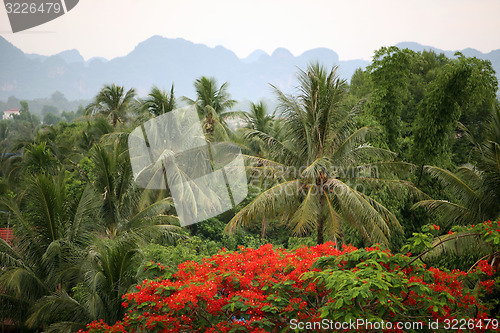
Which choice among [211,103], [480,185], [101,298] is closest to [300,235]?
[480,185]

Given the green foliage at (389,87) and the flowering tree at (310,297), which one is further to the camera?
the green foliage at (389,87)

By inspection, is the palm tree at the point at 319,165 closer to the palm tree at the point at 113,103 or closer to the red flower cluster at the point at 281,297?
the red flower cluster at the point at 281,297

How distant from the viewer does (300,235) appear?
12.9 meters

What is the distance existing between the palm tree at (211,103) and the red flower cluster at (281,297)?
45.9 feet

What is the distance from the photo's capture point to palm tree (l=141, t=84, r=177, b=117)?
1778 centimetres

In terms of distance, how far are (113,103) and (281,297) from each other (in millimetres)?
25220

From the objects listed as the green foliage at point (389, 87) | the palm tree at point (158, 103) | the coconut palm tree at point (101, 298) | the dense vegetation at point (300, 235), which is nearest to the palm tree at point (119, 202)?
the dense vegetation at point (300, 235)

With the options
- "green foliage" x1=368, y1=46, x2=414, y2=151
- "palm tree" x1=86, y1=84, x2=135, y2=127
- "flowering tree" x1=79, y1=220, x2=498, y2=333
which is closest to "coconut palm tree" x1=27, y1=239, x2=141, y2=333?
"flowering tree" x1=79, y1=220, x2=498, y2=333

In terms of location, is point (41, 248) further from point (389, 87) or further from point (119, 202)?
point (389, 87)

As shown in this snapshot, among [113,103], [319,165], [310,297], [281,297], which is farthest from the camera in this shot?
[113,103]

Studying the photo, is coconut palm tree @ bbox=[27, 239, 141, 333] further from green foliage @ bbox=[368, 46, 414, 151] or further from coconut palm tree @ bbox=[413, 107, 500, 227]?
green foliage @ bbox=[368, 46, 414, 151]

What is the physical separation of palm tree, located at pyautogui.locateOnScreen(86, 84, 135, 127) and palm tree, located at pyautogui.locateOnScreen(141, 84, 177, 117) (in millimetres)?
11576

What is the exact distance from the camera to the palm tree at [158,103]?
17.8 meters

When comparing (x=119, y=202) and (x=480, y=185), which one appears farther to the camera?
(x=119, y=202)
